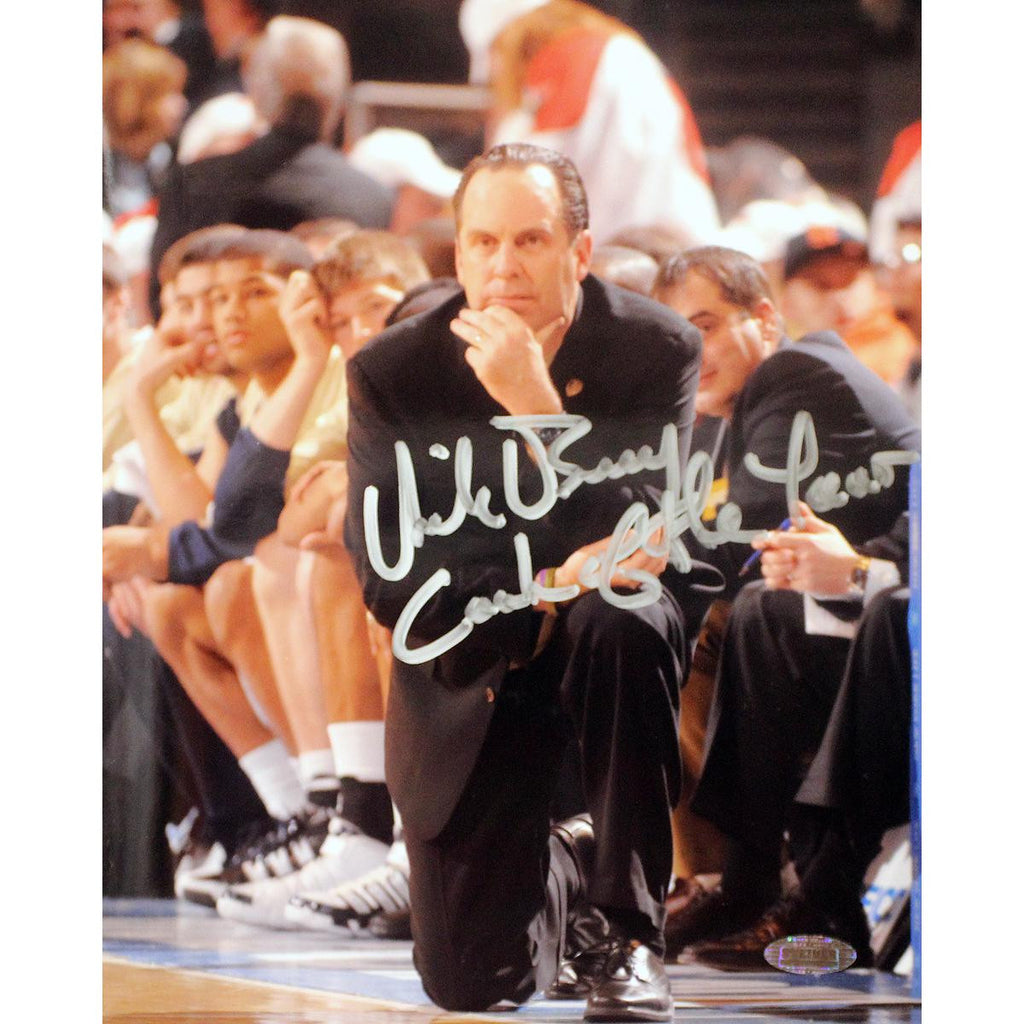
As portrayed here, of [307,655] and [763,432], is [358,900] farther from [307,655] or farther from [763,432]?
[763,432]

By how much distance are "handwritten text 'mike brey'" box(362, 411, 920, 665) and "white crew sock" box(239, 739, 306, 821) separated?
0.31 metres

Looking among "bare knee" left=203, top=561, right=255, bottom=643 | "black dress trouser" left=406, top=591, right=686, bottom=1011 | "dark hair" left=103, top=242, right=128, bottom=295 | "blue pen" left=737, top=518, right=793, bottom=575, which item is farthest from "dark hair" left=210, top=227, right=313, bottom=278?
"blue pen" left=737, top=518, right=793, bottom=575

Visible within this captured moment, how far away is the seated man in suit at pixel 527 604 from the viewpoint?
2.29 metres

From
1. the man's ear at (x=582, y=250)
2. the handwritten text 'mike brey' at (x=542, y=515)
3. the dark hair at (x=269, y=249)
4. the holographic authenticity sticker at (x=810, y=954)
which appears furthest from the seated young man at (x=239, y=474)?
the holographic authenticity sticker at (x=810, y=954)

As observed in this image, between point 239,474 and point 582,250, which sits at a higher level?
point 582,250

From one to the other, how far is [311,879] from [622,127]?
1.49m

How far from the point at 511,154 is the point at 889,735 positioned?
126cm

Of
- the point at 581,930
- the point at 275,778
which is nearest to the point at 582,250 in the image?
the point at 275,778

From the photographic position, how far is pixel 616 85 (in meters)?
2.35

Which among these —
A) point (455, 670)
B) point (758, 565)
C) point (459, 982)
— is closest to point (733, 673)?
point (758, 565)

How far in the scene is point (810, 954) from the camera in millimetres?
2359

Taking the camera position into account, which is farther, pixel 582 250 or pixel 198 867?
pixel 198 867

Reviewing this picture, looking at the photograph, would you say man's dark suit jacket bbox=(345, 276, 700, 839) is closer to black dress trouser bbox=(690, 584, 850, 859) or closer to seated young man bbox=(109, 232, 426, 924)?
seated young man bbox=(109, 232, 426, 924)

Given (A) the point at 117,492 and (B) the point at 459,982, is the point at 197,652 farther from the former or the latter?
(B) the point at 459,982
